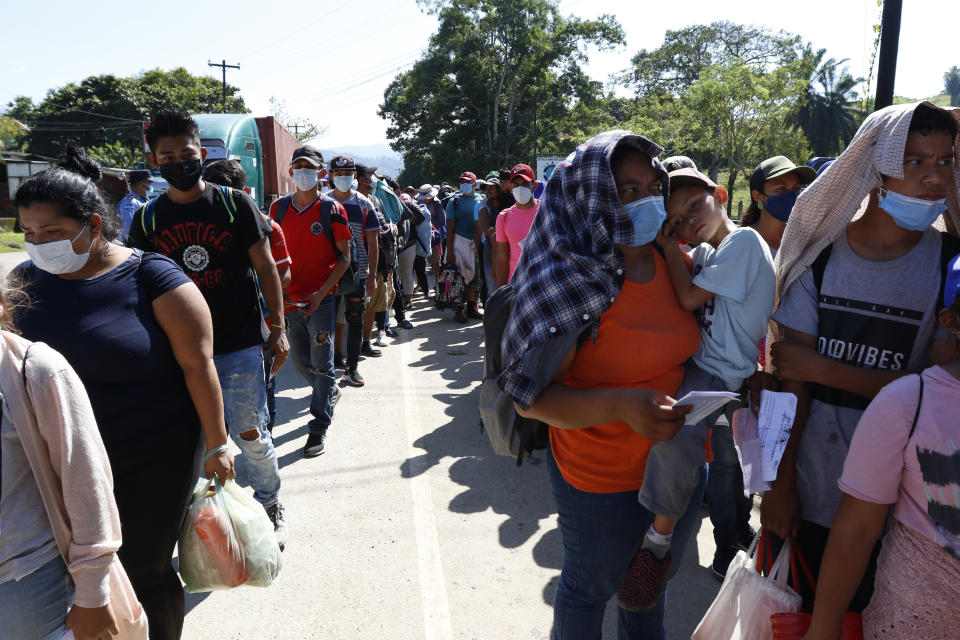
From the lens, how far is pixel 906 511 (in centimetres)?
143

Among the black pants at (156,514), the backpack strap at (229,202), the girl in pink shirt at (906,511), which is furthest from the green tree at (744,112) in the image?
the black pants at (156,514)

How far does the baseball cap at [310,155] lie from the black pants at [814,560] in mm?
4159

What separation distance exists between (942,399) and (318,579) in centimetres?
282

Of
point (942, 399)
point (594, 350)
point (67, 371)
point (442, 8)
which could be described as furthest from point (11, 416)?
point (442, 8)

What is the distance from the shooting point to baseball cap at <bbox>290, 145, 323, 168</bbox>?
475 centimetres

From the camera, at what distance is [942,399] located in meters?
1.34

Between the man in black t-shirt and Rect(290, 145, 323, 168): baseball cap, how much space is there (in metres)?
1.63

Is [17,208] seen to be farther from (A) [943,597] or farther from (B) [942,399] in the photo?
(A) [943,597]

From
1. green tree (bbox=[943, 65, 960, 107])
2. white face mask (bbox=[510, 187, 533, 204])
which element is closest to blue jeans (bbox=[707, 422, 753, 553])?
white face mask (bbox=[510, 187, 533, 204])

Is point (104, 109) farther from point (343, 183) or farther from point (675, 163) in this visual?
point (675, 163)

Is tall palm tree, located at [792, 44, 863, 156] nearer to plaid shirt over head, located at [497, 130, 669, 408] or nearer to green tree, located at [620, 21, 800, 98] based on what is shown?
green tree, located at [620, 21, 800, 98]

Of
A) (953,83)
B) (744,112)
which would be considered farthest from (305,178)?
(953,83)

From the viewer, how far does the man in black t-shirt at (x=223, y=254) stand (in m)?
2.95

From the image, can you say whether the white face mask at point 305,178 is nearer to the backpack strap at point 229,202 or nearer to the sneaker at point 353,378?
the backpack strap at point 229,202
